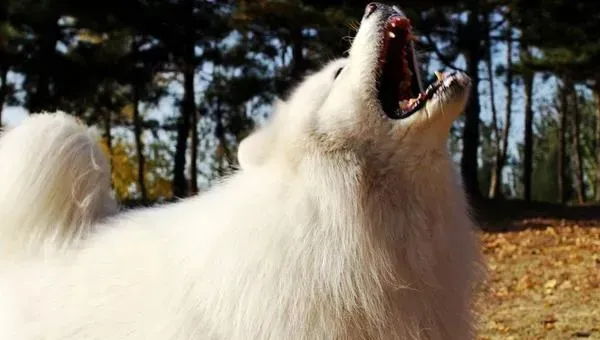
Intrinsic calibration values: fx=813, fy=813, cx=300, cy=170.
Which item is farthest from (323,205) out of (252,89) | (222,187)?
(252,89)

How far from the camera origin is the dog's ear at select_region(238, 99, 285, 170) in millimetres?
2928

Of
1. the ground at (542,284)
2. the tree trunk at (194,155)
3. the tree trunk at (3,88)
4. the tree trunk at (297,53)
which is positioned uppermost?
the tree trunk at (297,53)

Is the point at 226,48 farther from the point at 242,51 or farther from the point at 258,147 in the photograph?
the point at 258,147

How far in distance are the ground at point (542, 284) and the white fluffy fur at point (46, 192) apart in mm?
1664

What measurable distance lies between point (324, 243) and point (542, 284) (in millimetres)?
6947

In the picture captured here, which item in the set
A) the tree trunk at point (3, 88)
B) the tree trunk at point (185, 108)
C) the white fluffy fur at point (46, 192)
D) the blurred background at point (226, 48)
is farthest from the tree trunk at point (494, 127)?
the white fluffy fur at point (46, 192)

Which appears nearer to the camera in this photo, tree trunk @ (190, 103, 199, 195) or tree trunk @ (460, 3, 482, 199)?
tree trunk @ (460, 3, 482, 199)

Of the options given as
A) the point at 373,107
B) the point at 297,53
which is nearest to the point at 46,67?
the point at 297,53

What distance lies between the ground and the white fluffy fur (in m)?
1.66

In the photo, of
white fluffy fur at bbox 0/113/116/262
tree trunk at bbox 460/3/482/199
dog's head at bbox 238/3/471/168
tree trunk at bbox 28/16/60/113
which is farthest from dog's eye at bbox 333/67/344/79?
tree trunk at bbox 460/3/482/199

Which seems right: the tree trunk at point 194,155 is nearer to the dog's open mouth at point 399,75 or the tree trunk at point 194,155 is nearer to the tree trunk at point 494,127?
the tree trunk at point 494,127

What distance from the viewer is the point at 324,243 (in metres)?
2.64

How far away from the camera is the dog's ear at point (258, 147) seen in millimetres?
2928

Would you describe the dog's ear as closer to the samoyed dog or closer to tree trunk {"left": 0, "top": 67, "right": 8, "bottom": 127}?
the samoyed dog
